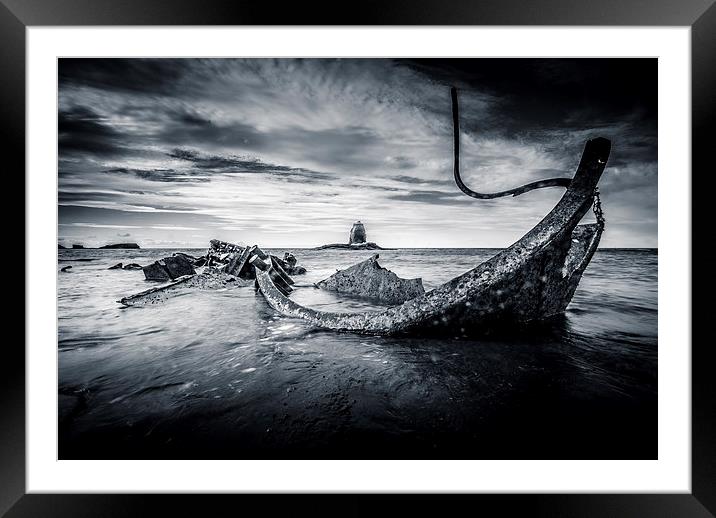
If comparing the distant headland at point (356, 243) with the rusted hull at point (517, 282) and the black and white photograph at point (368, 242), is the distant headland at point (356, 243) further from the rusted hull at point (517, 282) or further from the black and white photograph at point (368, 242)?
the rusted hull at point (517, 282)

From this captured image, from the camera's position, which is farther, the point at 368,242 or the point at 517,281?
the point at 368,242

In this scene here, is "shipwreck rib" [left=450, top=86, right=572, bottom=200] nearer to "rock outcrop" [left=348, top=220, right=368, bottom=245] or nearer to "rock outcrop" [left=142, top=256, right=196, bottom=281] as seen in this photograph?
"rock outcrop" [left=348, top=220, right=368, bottom=245]

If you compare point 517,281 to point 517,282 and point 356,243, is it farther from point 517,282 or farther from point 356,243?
point 356,243

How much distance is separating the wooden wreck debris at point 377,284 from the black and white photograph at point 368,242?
593 millimetres

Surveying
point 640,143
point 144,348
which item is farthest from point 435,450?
point 640,143

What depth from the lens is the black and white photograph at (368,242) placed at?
1567mm

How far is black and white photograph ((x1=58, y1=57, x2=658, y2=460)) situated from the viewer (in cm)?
157

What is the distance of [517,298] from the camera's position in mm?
1994

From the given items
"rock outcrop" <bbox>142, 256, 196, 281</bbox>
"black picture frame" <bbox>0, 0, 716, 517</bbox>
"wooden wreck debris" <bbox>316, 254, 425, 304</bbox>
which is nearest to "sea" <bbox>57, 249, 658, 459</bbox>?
"black picture frame" <bbox>0, 0, 716, 517</bbox>

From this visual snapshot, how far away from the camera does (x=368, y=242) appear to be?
110 inches
